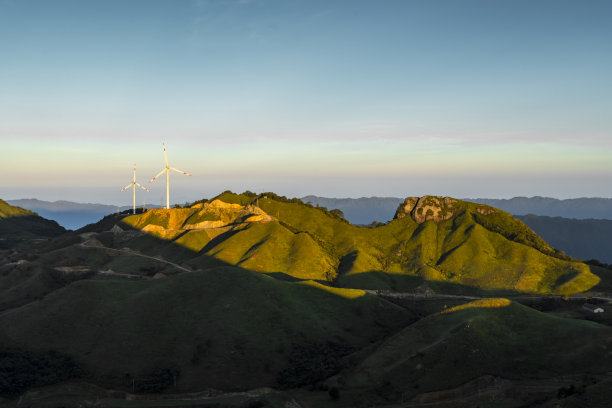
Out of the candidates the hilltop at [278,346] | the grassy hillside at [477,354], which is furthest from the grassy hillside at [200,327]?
the grassy hillside at [477,354]

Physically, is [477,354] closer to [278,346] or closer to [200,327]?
[278,346]

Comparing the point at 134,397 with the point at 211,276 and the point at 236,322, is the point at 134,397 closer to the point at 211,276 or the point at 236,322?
the point at 236,322

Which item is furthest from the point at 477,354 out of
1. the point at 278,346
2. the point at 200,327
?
the point at 200,327

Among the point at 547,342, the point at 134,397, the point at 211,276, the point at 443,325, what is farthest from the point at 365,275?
the point at 134,397

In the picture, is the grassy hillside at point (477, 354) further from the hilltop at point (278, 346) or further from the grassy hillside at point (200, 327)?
the grassy hillside at point (200, 327)

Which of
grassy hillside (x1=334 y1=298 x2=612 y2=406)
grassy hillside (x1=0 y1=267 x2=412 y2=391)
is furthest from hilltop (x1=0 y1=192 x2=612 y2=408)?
grassy hillside (x1=0 y1=267 x2=412 y2=391)

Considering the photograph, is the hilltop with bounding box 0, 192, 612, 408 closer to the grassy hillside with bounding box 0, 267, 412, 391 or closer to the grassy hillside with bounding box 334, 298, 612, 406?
the grassy hillside with bounding box 334, 298, 612, 406
